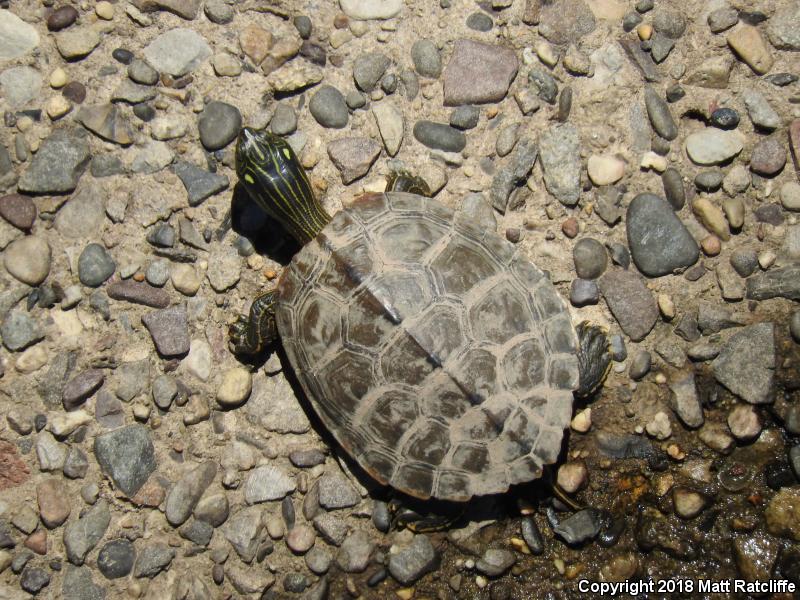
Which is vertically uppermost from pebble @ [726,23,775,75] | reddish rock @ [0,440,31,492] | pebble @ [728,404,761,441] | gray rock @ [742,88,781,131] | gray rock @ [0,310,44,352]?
pebble @ [726,23,775,75]

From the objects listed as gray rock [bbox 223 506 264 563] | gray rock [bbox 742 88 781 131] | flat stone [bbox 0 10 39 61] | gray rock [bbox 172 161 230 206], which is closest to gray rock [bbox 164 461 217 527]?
gray rock [bbox 223 506 264 563]

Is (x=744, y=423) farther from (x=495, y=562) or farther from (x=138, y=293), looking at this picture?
(x=138, y=293)

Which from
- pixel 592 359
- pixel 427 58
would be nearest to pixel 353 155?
pixel 427 58

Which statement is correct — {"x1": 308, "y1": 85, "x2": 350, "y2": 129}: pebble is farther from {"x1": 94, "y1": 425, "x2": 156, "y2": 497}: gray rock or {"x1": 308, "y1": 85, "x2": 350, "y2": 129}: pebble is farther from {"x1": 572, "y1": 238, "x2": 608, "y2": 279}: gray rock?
{"x1": 94, "y1": 425, "x2": 156, "y2": 497}: gray rock

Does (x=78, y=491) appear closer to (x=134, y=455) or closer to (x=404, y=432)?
(x=134, y=455)

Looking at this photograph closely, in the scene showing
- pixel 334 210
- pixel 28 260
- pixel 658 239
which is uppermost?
pixel 658 239

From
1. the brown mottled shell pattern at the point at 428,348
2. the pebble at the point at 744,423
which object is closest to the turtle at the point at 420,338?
the brown mottled shell pattern at the point at 428,348

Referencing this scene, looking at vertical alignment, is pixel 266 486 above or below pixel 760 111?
below
